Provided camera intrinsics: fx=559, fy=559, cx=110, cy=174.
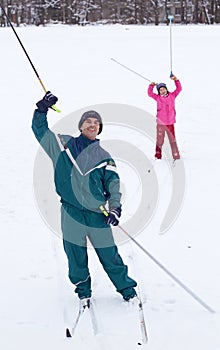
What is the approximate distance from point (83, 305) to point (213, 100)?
1151 cm

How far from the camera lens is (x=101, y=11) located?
154ft

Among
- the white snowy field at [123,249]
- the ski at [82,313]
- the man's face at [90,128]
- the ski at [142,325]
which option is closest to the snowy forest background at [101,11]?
the white snowy field at [123,249]

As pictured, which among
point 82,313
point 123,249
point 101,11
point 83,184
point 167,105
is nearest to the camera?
point 83,184

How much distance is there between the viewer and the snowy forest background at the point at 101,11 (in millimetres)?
44938

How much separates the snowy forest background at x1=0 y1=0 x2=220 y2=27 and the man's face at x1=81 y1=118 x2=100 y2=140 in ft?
137

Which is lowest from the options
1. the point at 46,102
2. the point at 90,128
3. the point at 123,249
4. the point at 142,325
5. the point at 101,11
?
the point at 123,249

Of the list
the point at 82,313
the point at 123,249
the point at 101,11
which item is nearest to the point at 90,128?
the point at 82,313

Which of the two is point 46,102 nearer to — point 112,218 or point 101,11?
point 112,218

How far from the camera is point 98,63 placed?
2055 centimetres

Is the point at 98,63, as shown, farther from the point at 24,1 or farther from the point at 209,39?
the point at 24,1

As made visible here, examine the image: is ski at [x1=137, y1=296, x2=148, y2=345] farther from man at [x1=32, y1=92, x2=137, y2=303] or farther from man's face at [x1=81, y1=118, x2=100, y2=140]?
man's face at [x1=81, y1=118, x2=100, y2=140]

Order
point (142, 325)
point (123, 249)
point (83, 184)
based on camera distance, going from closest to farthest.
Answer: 1. point (142, 325)
2. point (83, 184)
3. point (123, 249)

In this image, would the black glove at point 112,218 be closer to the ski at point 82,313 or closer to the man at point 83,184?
the man at point 83,184

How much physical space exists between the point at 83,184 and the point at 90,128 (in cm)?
44
